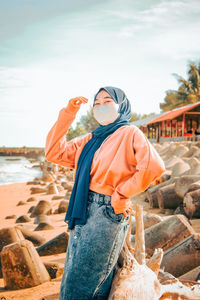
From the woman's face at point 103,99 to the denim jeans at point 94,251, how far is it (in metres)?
0.67

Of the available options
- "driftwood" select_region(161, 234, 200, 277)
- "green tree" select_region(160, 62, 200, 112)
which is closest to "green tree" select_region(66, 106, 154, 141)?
"green tree" select_region(160, 62, 200, 112)

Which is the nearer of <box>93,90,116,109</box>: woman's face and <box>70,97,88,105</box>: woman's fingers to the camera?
<box>93,90,116,109</box>: woman's face

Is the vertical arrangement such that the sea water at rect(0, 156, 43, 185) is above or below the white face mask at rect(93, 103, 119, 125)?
below

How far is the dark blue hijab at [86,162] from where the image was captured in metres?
2.23

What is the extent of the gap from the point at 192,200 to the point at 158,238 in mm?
1806

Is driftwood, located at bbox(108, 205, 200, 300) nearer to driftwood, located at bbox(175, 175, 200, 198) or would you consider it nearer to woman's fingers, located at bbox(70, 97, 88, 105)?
woman's fingers, located at bbox(70, 97, 88, 105)

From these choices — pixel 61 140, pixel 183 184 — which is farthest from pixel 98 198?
pixel 183 184

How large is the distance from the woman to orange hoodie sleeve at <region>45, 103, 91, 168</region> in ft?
0.82

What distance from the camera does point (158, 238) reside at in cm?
487

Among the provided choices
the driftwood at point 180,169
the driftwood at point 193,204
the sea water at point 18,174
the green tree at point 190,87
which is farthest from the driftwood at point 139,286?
the green tree at point 190,87

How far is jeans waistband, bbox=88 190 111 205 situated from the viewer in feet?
7.14

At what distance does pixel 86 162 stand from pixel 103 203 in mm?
317

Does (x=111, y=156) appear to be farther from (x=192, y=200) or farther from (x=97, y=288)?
(x=192, y=200)

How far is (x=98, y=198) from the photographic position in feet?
7.26
